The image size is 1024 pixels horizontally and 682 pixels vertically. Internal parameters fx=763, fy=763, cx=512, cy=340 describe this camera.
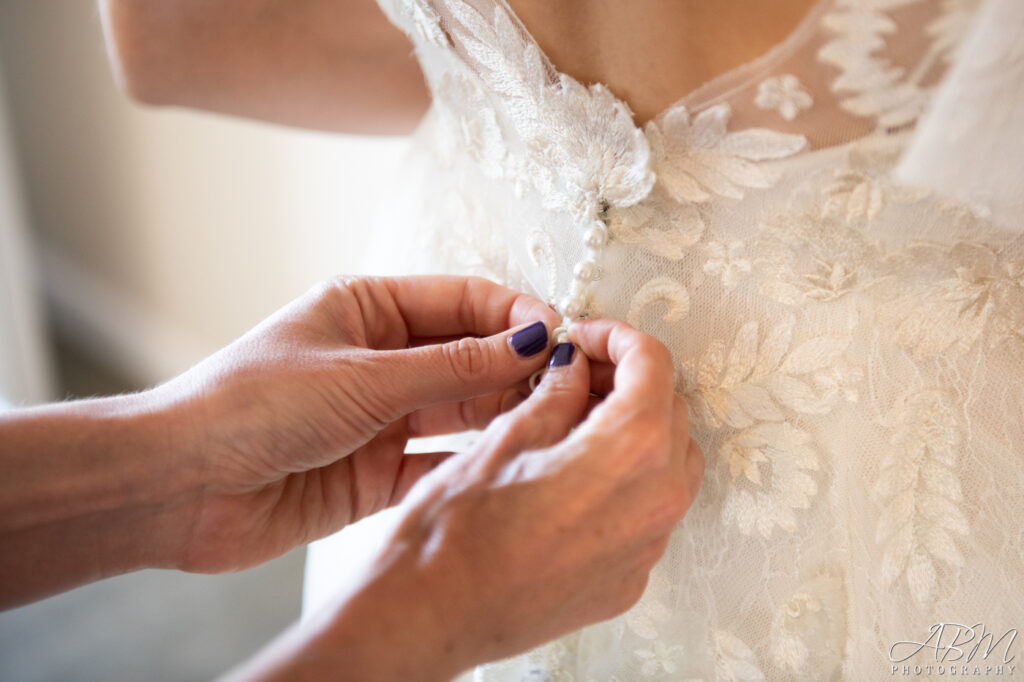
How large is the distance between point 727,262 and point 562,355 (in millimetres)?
136

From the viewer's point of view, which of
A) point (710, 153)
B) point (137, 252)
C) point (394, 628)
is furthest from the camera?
point (137, 252)

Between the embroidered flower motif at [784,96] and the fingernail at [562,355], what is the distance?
21cm

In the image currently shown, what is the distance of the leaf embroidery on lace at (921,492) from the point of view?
0.55 meters

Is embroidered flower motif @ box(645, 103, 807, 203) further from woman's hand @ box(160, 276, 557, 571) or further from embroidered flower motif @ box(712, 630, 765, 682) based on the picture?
embroidered flower motif @ box(712, 630, 765, 682)

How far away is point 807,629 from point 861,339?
0.22m

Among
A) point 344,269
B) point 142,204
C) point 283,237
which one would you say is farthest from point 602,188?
point 142,204

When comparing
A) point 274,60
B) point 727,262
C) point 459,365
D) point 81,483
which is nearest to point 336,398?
point 459,365

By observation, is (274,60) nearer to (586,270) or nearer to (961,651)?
(586,270)

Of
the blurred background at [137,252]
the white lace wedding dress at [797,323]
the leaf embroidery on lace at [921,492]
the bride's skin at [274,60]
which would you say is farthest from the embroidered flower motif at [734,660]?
the blurred background at [137,252]

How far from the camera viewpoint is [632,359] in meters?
0.50

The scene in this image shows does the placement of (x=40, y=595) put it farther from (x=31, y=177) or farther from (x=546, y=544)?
(x=31, y=177)

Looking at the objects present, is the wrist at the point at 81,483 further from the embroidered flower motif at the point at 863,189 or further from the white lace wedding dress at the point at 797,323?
the embroidered flower motif at the point at 863,189

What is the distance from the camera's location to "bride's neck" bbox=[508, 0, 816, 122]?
0.48m

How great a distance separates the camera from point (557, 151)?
0.56 m
